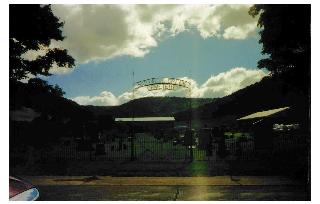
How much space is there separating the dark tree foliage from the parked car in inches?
392

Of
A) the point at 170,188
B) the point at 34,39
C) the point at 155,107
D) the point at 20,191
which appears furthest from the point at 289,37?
the point at 155,107

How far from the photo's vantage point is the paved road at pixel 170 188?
10.3m

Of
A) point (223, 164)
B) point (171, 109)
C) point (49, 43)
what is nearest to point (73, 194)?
point (223, 164)

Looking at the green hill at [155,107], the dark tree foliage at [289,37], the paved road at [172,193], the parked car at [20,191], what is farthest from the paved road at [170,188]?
the green hill at [155,107]

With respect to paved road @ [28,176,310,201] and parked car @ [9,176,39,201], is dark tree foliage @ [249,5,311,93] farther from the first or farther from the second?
parked car @ [9,176,39,201]

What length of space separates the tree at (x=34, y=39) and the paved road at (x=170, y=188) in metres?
5.40

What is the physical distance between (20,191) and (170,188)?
5869 mm

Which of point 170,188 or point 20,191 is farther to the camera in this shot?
point 170,188

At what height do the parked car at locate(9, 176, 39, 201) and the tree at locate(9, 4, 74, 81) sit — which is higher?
the tree at locate(9, 4, 74, 81)

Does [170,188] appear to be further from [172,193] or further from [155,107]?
[155,107]

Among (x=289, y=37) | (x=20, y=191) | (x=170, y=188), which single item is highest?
(x=289, y=37)

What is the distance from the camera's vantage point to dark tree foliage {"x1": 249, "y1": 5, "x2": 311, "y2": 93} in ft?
45.4

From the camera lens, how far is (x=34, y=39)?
17422 mm

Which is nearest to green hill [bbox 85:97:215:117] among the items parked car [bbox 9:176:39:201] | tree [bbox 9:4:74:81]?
tree [bbox 9:4:74:81]
